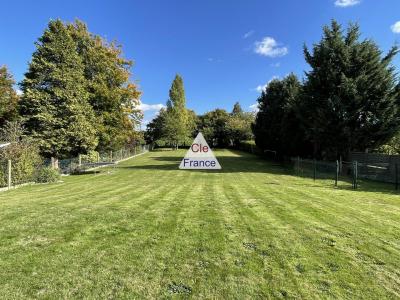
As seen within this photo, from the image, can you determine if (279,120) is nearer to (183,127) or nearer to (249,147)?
(249,147)

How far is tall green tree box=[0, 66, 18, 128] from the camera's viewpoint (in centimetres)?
2947

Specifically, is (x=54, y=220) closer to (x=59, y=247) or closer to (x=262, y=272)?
(x=59, y=247)

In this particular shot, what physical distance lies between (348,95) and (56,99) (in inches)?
767

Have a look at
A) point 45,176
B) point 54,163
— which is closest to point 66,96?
point 54,163

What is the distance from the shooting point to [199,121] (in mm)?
80625

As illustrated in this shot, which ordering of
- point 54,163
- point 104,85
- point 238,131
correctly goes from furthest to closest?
point 238,131 < point 104,85 < point 54,163

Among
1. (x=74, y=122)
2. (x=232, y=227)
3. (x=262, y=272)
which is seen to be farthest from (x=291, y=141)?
(x=262, y=272)

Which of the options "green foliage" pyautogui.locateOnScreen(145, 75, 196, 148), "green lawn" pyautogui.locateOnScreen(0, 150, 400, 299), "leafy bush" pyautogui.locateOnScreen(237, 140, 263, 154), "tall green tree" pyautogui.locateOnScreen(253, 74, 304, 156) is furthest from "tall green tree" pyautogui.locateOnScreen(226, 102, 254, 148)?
"green lawn" pyautogui.locateOnScreen(0, 150, 400, 299)

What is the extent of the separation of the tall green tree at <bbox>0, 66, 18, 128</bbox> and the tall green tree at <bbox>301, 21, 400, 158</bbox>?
2548cm

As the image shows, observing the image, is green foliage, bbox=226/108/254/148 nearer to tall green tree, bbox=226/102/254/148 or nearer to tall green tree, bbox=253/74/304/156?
tall green tree, bbox=226/102/254/148

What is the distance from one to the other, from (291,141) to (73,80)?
2001cm

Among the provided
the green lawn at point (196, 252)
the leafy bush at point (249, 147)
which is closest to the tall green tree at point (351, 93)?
the green lawn at point (196, 252)

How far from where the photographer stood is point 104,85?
84.4 ft

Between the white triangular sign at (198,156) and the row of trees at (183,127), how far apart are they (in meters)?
46.7
